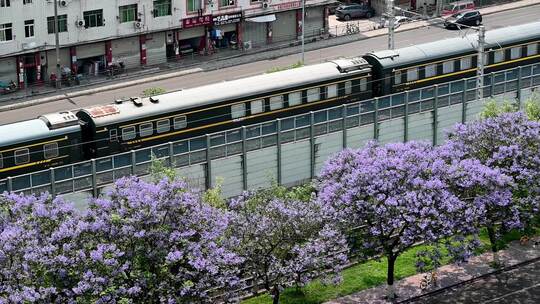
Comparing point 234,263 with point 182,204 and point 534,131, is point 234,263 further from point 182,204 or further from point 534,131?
point 534,131

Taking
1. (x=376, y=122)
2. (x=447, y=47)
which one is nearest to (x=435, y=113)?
(x=376, y=122)

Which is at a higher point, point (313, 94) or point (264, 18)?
point (264, 18)

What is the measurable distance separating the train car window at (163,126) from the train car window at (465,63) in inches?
859

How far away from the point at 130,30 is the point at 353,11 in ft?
82.9

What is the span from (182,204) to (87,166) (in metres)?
12.4

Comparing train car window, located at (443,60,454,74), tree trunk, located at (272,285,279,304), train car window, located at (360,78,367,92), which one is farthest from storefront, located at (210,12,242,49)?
tree trunk, located at (272,285,279,304)

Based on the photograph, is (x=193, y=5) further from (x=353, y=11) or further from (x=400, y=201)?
(x=400, y=201)

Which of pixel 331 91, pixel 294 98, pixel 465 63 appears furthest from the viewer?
pixel 465 63

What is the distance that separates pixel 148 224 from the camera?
41500mm

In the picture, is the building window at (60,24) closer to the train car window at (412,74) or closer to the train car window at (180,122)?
the train car window at (180,122)

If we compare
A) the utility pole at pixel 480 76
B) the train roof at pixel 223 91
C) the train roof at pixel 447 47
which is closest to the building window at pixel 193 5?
the train roof at pixel 447 47

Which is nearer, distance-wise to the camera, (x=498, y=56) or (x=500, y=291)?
(x=500, y=291)

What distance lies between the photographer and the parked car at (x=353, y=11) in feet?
347

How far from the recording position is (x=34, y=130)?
58844 millimetres
